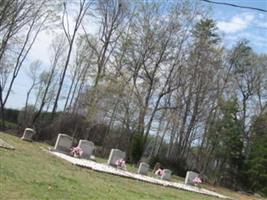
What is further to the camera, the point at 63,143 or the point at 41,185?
the point at 63,143

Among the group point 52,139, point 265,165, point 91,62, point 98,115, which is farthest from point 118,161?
point 265,165

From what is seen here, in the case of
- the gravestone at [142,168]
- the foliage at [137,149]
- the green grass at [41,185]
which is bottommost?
the green grass at [41,185]

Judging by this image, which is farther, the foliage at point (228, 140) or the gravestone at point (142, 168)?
the foliage at point (228, 140)

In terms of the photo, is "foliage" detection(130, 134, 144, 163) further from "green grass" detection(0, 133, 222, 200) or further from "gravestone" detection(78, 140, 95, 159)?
"green grass" detection(0, 133, 222, 200)

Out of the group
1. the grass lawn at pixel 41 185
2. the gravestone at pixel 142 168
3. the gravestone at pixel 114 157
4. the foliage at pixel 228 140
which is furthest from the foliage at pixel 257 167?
the grass lawn at pixel 41 185

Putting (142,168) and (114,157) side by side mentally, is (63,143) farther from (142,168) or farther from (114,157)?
(142,168)

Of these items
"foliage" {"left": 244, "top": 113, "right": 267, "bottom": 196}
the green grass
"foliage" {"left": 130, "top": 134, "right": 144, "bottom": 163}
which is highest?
"foliage" {"left": 244, "top": 113, "right": 267, "bottom": 196}

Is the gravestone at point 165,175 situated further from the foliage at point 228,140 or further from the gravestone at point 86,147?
the foliage at point 228,140

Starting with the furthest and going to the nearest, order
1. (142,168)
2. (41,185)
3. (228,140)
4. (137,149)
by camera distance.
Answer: (228,140)
(137,149)
(142,168)
(41,185)

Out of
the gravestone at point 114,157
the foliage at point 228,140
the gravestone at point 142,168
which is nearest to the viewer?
the gravestone at point 114,157

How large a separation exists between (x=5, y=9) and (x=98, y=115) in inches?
400

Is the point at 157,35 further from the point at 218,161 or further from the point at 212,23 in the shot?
the point at 218,161

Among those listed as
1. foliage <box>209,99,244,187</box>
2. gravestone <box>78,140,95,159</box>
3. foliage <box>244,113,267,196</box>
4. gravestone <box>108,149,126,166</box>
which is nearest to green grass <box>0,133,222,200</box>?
gravestone <box>78,140,95,159</box>

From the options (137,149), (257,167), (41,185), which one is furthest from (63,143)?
(257,167)
